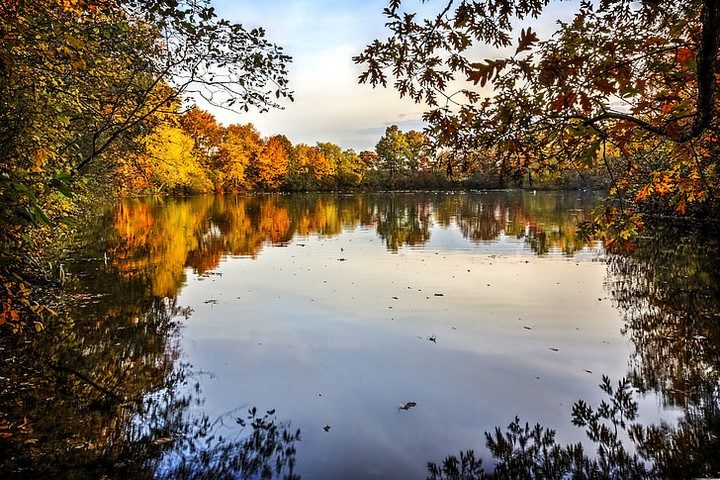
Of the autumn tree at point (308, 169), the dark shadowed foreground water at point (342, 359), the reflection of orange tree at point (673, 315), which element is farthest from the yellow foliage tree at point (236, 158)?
the reflection of orange tree at point (673, 315)

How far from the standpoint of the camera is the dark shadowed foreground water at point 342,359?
211 inches

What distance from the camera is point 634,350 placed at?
8.30 meters

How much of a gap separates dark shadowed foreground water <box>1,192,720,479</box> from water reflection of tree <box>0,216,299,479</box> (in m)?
0.03

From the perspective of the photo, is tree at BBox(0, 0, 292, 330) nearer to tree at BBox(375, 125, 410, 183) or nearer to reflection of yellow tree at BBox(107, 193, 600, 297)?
reflection of yellow tree at BBox(107, 193, 600, 297)

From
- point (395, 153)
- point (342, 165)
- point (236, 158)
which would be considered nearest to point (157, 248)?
point (236, 158)

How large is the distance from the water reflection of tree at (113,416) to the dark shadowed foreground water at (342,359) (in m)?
0.03

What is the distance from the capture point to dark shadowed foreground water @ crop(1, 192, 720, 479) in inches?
211

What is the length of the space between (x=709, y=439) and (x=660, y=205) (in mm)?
22205

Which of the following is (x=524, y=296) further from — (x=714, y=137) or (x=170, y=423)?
(x=170, y=423)

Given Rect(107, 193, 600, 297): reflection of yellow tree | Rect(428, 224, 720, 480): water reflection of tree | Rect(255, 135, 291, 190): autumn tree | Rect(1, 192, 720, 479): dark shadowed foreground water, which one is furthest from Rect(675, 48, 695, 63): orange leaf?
Rect(255, 135, 291, 190): autumn tree

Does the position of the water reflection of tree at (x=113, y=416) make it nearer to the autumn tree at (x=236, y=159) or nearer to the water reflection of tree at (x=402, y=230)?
the water reflection of tree at (x=402, y=230)

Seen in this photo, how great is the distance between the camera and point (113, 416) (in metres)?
5.84

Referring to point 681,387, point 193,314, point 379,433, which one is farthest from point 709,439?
point 193,314

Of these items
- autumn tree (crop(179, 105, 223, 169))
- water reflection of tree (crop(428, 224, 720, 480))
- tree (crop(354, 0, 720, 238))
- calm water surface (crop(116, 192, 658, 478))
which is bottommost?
calm water surface (crop(116, 192, 658, 478))
